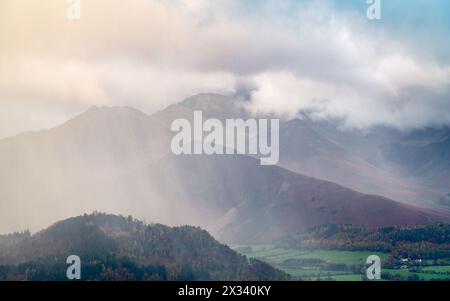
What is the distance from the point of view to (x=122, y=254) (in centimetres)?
13650

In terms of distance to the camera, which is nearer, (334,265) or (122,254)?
(122,254)

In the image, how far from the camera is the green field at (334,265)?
463 ft

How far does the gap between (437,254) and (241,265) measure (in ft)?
227

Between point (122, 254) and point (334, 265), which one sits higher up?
→ point (122, 254)

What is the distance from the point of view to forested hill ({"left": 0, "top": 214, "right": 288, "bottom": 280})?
12619 cm

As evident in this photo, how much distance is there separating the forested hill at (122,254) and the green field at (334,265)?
9936mm

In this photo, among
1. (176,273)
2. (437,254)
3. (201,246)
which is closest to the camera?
(176,273)

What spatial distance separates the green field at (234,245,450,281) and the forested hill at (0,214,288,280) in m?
9.94

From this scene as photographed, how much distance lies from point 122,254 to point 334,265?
55833 millimetres

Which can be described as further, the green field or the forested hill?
the green field

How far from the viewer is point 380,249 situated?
191 m

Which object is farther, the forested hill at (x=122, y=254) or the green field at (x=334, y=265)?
the green field at (x=334, y=265)
